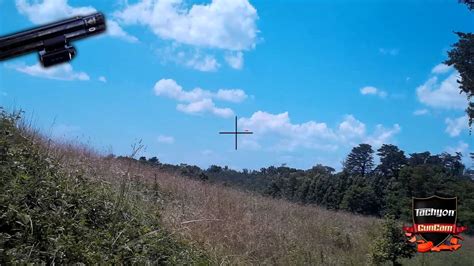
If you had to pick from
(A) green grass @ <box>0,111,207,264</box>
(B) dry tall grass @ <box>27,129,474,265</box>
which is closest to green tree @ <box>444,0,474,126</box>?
(B) dry tall grass @ <box>27,129,474,265</box>

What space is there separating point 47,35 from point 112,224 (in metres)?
3.09

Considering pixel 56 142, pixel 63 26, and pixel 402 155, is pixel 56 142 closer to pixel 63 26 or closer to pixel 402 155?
pixel 63 26

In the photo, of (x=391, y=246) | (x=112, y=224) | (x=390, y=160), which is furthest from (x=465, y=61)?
(x=112, y=224)

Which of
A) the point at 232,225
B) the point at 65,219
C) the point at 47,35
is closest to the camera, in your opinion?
the point at 47,35

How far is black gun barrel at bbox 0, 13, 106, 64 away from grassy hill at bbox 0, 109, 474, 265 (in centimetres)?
189

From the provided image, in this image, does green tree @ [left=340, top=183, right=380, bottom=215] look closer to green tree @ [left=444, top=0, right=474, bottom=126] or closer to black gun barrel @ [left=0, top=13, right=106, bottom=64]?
green tree @ [left=444, top=0, right=474, bottom=126]

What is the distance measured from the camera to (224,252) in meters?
8.10

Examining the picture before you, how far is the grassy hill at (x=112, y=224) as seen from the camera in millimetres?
4992

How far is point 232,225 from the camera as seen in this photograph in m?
10.2

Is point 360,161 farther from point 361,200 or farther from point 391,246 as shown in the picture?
point 391,246

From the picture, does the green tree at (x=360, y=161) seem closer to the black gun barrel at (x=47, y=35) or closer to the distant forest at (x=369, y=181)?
the distant forest at (x=369, y=181)

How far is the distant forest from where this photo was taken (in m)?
13.2

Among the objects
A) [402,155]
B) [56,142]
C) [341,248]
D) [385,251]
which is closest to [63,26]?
[56,142]

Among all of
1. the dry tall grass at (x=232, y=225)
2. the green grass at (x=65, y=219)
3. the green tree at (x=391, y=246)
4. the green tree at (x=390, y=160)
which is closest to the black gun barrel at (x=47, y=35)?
the green grass at (x=65, y=219)
